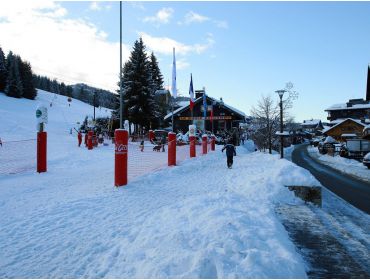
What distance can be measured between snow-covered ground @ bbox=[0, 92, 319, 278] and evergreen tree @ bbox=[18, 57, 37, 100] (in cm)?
8257

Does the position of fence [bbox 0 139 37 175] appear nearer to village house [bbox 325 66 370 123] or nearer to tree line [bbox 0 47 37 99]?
tree line [bbox 0 47 37 99]

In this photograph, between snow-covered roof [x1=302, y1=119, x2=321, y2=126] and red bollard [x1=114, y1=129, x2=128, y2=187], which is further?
snow-covered roof [x1=302, y1=119, x2=321, y2=126]

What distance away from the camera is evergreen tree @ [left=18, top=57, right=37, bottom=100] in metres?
80.6

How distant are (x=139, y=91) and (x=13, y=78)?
53.9m

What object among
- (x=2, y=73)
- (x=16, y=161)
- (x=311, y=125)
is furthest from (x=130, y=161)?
(x=311, y=125)

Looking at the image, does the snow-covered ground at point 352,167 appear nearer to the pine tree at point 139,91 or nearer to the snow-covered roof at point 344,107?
the pine tree at point 139,91

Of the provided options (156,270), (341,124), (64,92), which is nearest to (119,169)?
(156,270)

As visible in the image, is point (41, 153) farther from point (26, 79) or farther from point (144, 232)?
point (26, 79)

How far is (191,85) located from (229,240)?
23260mm

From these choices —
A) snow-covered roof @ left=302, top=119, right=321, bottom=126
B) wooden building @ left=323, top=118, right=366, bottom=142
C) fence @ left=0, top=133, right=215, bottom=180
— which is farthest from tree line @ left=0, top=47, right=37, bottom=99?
snow-covered roof @ left=302, top=119, right=321, bottom=126

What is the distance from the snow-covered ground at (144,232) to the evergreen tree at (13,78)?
78.8 meters

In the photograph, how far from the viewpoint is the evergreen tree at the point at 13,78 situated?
76500 mm

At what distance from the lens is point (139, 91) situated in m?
→ 38.9

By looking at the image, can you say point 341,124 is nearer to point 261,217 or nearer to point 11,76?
point 261,217
